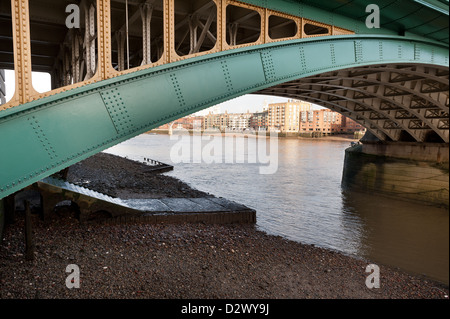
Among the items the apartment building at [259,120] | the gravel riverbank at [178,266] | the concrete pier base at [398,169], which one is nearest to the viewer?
the gravel riverbank at [178,266]

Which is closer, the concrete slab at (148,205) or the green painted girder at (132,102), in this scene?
the green painted girder at (132,102)

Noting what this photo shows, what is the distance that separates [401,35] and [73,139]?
1116cm

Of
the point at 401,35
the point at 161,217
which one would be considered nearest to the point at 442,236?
the point at 161,217

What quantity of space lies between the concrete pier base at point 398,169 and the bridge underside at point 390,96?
3.13 feet

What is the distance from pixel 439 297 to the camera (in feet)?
25.9

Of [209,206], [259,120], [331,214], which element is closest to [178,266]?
[209,206]

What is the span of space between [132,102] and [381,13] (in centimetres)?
829

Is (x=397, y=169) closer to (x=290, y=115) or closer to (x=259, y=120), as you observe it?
(x=290, y=115)

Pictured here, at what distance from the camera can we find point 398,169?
22.9 m

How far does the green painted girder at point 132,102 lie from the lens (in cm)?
528

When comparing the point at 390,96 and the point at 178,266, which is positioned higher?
the point at 390,96

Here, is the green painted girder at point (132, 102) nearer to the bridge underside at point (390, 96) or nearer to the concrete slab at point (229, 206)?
the concrete slab at point (229, 206)

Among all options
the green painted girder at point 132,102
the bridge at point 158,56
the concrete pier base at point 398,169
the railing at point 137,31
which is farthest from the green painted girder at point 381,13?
the concrete pier base at point 398,169

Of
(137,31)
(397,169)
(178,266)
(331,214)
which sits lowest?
(331,214)
